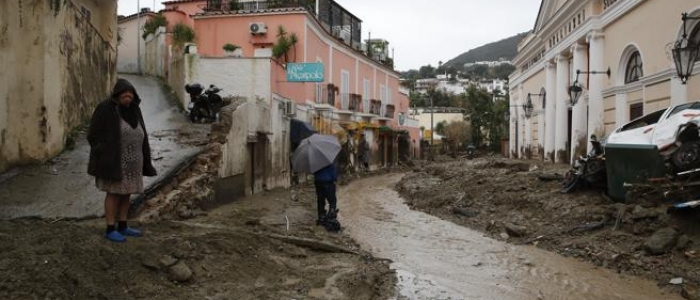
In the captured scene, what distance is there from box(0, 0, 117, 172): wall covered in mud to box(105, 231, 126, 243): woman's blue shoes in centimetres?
328

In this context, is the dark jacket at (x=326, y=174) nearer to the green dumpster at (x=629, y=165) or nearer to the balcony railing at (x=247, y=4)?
the green dumpster at (x=629, y=165)

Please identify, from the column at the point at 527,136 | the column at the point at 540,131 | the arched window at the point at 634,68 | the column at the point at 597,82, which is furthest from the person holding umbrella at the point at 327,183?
the column at the point at 527,136

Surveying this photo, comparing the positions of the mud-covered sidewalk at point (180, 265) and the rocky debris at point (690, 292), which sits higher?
the mud-covered sidewalk at point (180, 265)

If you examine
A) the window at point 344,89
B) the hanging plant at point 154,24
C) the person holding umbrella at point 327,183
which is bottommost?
the person holding umbrella at point 327,183

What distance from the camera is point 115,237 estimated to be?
5.62 metres

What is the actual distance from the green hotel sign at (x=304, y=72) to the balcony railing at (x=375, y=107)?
17.1 m

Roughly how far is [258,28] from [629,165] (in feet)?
61.6

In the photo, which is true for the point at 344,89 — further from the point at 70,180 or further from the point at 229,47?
the point at 70,180

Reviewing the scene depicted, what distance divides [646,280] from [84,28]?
10.6m

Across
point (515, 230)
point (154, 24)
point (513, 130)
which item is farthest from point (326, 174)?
point (513, 130)

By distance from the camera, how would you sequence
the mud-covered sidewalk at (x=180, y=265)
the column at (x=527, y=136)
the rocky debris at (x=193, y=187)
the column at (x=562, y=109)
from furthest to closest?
the column at (x=527, y=136) → the column at (x=562, y=109) → the rocky debris at (x=193, y=187) → the mud-covered sidewalk at (x=180, y=265)

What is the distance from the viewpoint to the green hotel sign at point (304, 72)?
17873 mm

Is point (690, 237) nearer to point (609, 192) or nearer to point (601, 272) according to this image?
point (601, 272)

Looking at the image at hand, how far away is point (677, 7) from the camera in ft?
46.4
